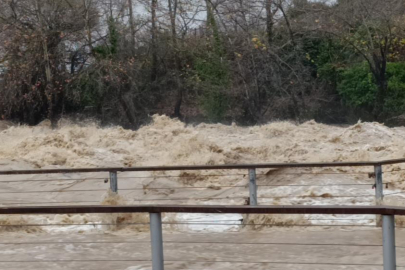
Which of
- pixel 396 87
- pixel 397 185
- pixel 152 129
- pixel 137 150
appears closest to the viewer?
pixel 397 185

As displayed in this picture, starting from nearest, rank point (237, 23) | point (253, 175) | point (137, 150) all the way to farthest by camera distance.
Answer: point (253, 175) → point (137, 150) → point (237, 23)

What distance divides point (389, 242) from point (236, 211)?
795 mm

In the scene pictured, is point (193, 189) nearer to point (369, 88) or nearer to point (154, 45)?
point (369, 88)

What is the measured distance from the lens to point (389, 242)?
2982 millimetres

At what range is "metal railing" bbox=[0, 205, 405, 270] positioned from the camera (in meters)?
3.00

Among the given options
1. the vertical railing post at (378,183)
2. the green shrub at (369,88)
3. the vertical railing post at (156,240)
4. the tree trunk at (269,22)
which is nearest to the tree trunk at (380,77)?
the green shrub at (369,88)

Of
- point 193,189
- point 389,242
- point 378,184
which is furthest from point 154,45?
point 389,242

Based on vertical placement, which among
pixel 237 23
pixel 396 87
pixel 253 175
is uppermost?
pixel 237 23

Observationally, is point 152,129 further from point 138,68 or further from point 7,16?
point 7,16

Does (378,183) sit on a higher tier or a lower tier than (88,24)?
lower

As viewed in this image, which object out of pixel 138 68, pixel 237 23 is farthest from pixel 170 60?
pixel 237 23

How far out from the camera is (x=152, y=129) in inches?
822

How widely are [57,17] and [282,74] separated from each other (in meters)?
9.18

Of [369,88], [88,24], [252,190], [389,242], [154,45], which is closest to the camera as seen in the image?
[389,242]
